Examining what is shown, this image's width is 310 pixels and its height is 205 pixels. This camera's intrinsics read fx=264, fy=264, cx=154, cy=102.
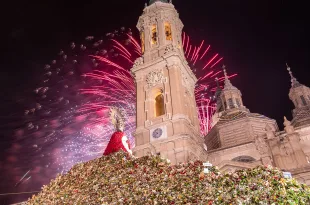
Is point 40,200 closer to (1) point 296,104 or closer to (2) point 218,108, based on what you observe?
(1) point 296,104

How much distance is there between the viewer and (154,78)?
26844 mm

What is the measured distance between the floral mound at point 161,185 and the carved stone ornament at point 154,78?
598 inches

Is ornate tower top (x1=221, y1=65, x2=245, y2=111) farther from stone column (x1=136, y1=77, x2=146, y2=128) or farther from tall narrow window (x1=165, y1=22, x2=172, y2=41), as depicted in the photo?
stone column (x1=136, y1=77, x2=146, y2=128)

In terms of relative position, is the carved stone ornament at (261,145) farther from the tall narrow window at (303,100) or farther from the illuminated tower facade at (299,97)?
the tall narrow window at (303,100)

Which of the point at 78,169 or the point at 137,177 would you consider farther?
the point at 78,169

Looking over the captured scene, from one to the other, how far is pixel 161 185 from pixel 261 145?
22531 millimetres

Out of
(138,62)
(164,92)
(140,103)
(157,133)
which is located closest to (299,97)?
(164,92)

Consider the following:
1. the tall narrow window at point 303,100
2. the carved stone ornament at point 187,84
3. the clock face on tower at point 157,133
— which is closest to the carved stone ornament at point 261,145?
the carved stone ornament at point 187,84

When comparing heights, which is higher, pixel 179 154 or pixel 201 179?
pixel 179 154

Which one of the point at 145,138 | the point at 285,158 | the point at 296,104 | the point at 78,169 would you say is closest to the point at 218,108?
the point at 296,104

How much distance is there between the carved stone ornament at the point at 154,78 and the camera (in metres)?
26.5

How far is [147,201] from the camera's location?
8586 mm

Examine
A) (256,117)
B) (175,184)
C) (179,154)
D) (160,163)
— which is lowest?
(175,184)

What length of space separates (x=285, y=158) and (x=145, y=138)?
14551 mm
